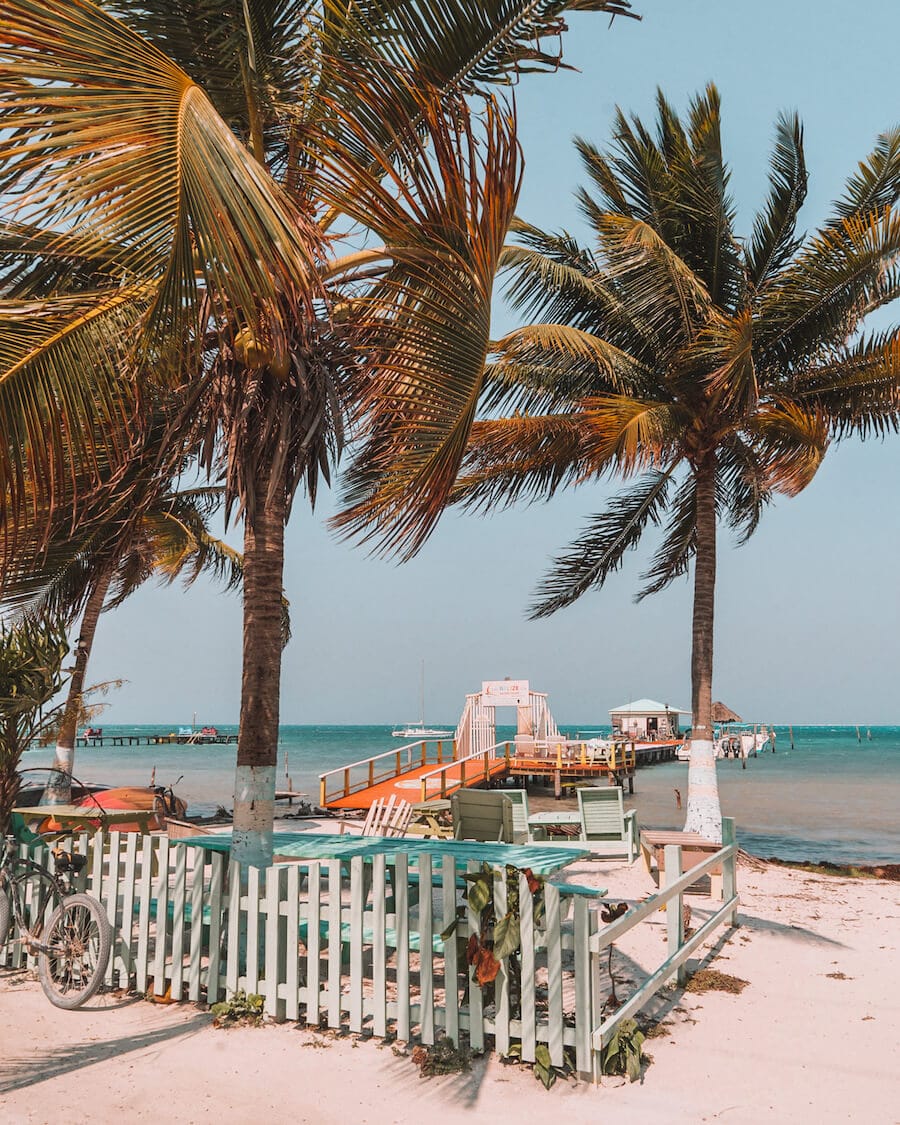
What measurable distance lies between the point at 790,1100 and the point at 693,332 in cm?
965

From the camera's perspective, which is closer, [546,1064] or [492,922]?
[546,1064]

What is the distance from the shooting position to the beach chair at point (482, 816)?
9539mm

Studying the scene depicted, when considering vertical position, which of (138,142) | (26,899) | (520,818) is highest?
(138,142)

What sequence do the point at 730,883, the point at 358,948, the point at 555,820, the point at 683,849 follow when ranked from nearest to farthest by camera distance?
the point at 358,948 → the point at 730,883 → the point at 683,849 → the point at 555,820

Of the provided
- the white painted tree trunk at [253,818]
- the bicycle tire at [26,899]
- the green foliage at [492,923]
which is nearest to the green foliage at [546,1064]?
the green foliage at [492,923]

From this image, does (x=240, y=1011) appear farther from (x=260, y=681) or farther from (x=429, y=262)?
(x=429, y=262)

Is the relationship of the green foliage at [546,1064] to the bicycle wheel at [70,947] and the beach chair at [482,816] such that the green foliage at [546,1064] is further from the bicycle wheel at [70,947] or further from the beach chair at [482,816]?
the beach chair at [482,816]

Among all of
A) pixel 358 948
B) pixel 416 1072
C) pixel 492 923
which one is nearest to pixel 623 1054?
pixel 492 923

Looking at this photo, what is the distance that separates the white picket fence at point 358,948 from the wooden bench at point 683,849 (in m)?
2.69

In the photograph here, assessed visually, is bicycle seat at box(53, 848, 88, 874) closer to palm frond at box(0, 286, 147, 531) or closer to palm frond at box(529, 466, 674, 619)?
palm frond at box(0, 286, 147, 531)

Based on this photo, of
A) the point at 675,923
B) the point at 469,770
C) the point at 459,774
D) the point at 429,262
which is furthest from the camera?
the point at 469,770

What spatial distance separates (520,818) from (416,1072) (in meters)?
7.01

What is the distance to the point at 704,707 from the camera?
1204 centimetres

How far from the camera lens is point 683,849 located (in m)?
9.59
